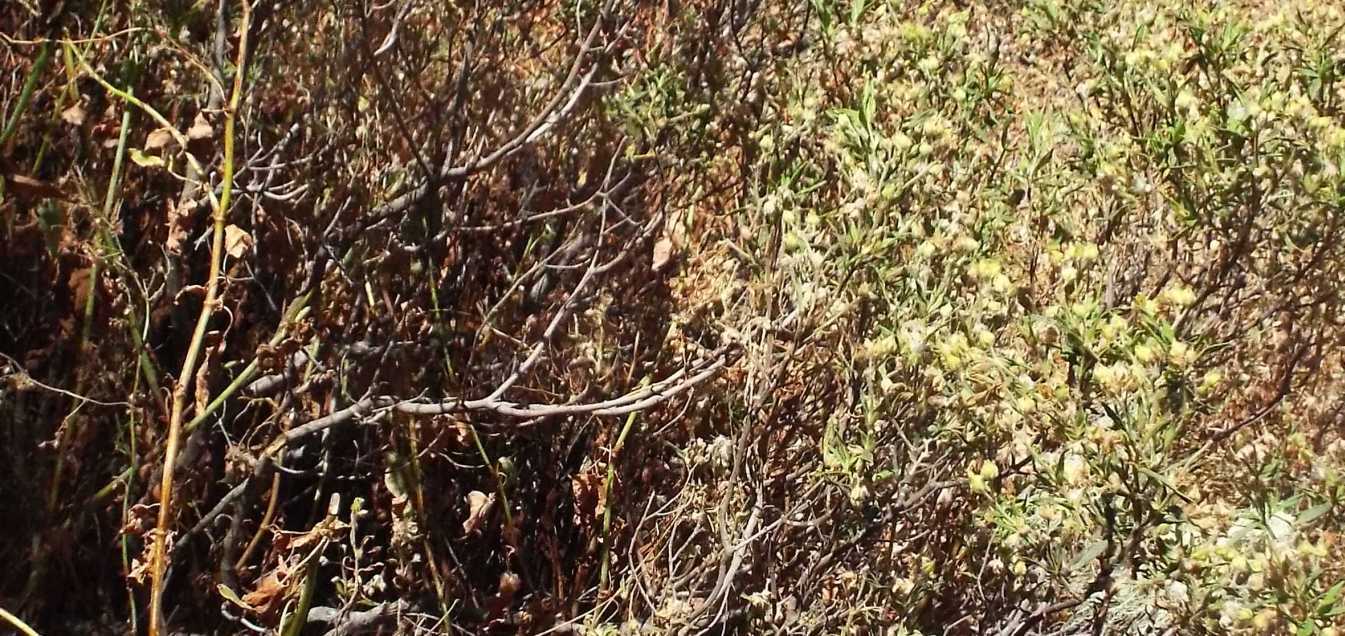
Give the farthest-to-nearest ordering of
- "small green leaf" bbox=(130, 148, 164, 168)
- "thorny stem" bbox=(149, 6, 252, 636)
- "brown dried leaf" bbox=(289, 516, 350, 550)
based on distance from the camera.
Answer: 1. "brown dried leaf" bbox=(289, 516, 350, 550)
2. "small green leaf" bbox=(130, 148, 164, 168)
3. "thorny stem" bbox=(149, 6, 252, 636)

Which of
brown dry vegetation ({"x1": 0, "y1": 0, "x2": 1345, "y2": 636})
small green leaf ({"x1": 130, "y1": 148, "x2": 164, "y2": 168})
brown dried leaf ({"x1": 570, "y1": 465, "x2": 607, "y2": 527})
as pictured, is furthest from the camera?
brown dried leaf ({"x1": 570, "y1": 465, "x2": 607, "y2": 527})

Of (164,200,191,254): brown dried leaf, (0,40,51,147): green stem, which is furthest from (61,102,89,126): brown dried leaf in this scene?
(164,200,191,254): brown dried leaf

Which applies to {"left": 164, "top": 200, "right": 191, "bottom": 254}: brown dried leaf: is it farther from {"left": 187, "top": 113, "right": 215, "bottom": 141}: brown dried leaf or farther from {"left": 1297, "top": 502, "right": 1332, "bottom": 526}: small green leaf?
{"left": 1297, "top": 502, "right": 1332, "bottom": 526}: small green leaf

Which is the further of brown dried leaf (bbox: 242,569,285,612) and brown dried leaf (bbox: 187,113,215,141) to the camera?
brown dried leaf (bbox: 242,569,285,612)

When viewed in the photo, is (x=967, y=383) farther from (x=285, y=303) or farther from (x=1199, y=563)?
(x=285, y=303)

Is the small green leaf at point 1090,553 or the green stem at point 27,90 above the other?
the green stem at point 27,90

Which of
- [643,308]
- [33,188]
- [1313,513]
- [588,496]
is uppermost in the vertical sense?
[33,188]

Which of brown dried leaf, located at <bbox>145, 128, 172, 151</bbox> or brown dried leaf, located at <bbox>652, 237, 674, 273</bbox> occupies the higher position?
brown dried leaf, located at <bbox>145, 128, 172, 151</bbox>

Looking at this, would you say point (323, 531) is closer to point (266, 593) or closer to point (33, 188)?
point (266, 593)

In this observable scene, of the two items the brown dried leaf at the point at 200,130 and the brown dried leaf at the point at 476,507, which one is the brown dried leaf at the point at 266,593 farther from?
the brown dried leaf at the point at 200,130

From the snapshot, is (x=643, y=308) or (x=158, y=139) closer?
(x=158, y=139)

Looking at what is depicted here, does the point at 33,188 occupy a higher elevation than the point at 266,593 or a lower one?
higher

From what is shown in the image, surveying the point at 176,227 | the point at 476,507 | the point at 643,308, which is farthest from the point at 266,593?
the point at 643,308

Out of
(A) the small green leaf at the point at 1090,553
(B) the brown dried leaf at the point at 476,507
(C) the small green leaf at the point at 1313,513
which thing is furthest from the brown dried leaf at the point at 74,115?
(C) the small green leaf at the point at 1313,513
